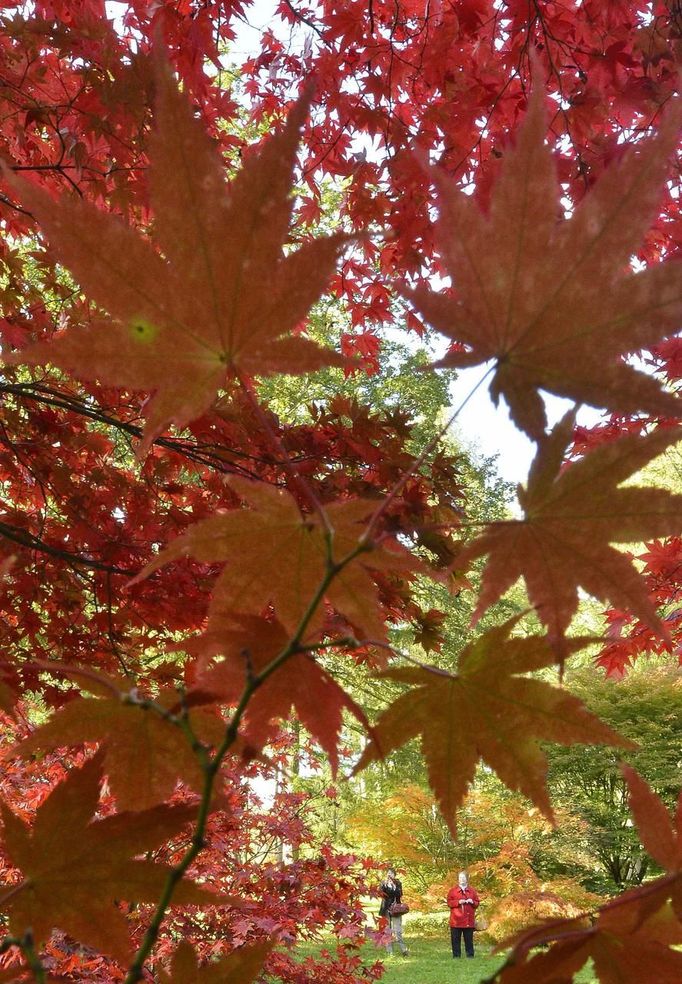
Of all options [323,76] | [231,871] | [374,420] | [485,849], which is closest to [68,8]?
[323,76]

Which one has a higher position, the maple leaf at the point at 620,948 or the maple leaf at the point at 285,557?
the maple leaf at the point at 285,557

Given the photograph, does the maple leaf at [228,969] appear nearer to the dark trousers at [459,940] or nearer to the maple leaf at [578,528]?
the maple leaf at [578,528]

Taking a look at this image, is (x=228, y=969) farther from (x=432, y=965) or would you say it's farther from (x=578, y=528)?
(x=432, y=965)

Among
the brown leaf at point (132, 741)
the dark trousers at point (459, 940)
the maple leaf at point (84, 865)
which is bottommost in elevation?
the dark trousers at point (459, 940)

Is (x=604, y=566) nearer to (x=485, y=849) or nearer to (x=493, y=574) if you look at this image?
(x=493, y=574)

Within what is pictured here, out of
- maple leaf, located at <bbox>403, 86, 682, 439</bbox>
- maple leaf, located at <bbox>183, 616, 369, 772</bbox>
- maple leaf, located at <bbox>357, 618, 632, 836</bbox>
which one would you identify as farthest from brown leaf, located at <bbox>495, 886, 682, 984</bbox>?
maple leaf, located at <bbox>403, 86, 682, 439</bbox>

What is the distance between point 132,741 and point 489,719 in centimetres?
31

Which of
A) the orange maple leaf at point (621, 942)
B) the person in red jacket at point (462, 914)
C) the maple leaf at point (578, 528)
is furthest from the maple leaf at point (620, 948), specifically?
the person in red jacket at point (462, 914)

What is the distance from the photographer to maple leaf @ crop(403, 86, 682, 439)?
50cm

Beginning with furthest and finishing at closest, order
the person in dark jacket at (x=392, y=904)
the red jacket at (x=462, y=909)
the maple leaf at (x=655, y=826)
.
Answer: the person in dark jacket at (x=392, y=904) → the red jacket at (x=462, y=909) → the maple leaf at (x=655, y=826)

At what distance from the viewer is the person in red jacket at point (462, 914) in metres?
10.1

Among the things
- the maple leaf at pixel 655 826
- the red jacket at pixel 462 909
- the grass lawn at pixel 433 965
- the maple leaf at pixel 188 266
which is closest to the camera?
the maple leaf at pixel 188 266

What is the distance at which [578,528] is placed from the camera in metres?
0.59

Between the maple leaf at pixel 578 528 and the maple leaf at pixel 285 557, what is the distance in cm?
8
